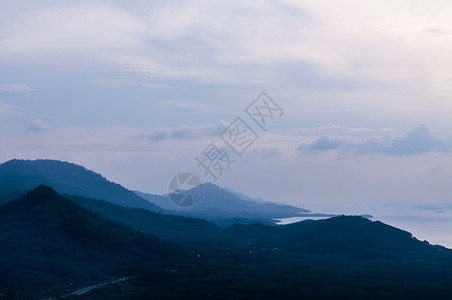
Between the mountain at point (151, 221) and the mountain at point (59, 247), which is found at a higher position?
the mountain at point (151, 221)

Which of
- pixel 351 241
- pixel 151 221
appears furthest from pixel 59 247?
pixel 151 221

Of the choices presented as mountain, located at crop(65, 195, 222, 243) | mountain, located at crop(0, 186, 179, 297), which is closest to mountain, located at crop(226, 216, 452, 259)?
mountain, located at crop(65, 195, 222, 243)

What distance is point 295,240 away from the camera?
536ft

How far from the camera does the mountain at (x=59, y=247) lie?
260 ft

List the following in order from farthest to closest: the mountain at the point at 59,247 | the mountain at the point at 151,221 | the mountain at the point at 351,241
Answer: the mountain at the point at 151,221 → the mountain at the point at 351,241 → the mountain at the point at 59,247

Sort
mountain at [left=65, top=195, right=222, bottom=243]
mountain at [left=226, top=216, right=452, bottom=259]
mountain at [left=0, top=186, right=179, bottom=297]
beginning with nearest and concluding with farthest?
mountain at [left=0, top=186, right=179, bottom=297], mountain at [left=226, top=216, right=452, bottom=259], mountain at [left=65, top=195, right=222, bottom=243]

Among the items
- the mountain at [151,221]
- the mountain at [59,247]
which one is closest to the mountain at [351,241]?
the mountain at [151,221]

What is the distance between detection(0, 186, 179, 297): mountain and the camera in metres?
79.4

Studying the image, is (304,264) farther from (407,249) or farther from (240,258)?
(407,249)

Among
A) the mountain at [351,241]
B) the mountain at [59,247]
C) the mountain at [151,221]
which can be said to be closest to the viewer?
the mountain at [59,247]

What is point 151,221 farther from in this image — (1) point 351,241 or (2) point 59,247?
(2) point 59,247

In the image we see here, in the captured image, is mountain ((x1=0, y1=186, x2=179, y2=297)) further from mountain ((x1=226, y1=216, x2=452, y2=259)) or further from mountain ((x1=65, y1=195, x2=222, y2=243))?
mountain ((x1=226, y1=216, x2=452, y2=259))

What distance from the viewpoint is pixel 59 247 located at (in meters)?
95.9

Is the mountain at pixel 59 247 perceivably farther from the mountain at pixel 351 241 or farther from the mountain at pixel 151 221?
the mountain at pixel 351 241
